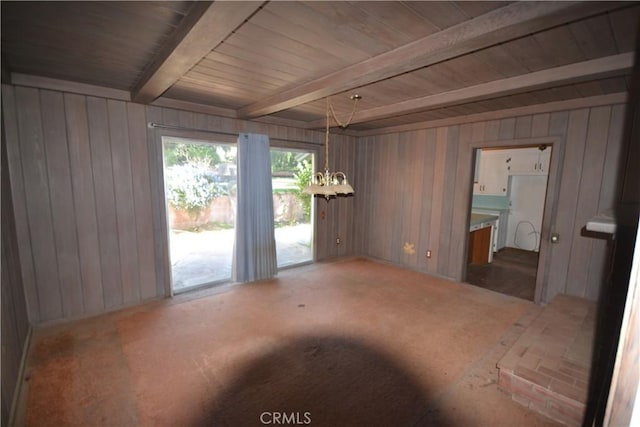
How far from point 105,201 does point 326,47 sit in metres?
2.83

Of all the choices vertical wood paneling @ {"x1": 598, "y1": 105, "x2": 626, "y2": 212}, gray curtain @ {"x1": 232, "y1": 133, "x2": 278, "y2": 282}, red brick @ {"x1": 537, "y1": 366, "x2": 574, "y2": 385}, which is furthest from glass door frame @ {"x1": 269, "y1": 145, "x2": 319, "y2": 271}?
vertical wood paneling @ {"x1": 598, "y1": 105, "x2": 626, "y2": 212}

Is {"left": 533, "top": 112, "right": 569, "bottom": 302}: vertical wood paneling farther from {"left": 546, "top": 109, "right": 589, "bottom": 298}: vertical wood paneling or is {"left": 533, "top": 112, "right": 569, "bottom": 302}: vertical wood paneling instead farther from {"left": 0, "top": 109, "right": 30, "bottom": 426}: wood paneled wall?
{"left": 0, "top": 109, "right": 30, "bottom": 426}: wood paneled wall

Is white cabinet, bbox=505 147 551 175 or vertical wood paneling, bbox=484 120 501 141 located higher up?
Answer: vertical wood paneling, bbox=484 120 501 141

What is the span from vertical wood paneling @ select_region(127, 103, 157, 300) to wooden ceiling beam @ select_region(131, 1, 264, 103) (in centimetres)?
87

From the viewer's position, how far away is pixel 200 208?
21.1 feet

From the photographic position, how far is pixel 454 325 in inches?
115

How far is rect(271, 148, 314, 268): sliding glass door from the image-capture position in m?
5.05

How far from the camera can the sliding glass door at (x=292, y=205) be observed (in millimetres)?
5051

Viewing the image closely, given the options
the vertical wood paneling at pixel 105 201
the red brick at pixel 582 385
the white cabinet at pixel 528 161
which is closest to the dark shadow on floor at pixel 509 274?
the white cabinet at pixel 528 161

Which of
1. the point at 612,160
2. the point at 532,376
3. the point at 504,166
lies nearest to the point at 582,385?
the point at 532,376

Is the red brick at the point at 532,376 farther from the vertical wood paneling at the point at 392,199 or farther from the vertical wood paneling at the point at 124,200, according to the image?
the vertical wood paneling at the point at 124,200

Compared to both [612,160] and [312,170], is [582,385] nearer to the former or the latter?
[612,160]

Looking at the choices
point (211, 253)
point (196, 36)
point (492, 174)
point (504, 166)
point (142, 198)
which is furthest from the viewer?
point (492, 174)

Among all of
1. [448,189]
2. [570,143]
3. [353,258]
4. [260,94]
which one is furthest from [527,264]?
[260,94]
